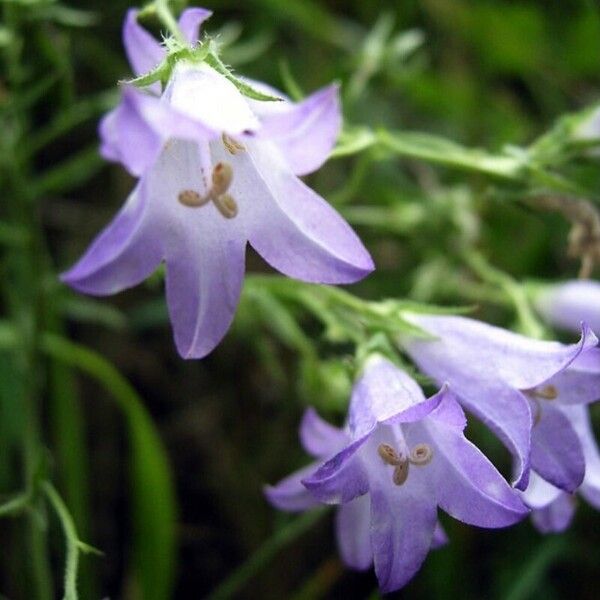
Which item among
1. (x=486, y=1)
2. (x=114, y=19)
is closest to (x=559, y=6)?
(x=486, y=1)

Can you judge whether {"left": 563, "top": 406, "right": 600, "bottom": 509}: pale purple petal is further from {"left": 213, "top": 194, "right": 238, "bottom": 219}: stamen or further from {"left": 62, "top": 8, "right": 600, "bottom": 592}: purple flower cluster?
{"left": 213, "top": 194, "right": 238, "bottom": 219}: stamen

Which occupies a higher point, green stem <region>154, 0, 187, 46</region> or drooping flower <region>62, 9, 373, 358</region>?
green stem <region>154, 0, 187, 46</region>

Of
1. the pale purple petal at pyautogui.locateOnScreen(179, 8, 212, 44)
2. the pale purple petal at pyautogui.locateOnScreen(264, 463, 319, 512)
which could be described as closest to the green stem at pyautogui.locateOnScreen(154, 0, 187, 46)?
the pale purple petal at pyautogui.locateOnScreen(179, 8, 212, 44)

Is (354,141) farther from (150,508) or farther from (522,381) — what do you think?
(150,508)

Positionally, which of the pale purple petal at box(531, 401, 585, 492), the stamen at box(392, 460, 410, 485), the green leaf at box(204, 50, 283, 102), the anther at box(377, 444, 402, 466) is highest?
the green leaf at box(204, 50, 283, 102)

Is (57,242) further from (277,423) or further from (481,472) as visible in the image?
(481,472)

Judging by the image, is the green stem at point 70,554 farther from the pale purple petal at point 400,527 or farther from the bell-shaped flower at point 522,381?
the bell-shaped flower at point 522,381

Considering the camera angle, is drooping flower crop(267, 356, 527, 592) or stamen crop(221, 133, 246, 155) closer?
drooping flower crop(267, 356, 527, 592)

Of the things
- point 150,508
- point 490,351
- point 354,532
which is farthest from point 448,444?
point 150,508
